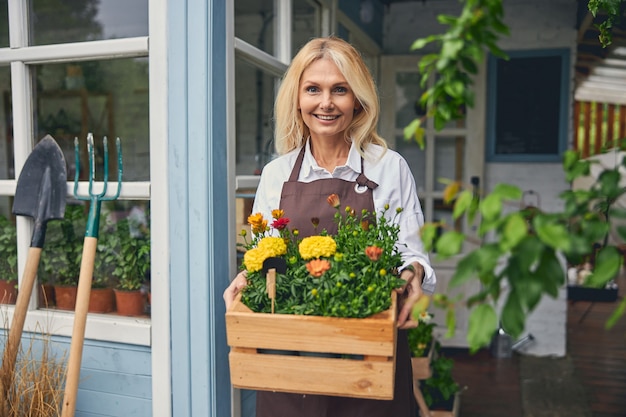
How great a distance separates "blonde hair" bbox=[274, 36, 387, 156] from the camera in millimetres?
1749

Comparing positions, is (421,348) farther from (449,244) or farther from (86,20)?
(449,244)

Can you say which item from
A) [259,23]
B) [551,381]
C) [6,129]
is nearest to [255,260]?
[6,129]

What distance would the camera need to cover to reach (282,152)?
198cm

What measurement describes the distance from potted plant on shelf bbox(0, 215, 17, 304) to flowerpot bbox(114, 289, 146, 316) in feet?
1.58

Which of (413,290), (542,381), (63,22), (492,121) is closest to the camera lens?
(413,290)

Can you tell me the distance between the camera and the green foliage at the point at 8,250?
89.7 inches

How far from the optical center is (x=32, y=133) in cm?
220

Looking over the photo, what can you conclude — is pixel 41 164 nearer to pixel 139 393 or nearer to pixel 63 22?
pixel 63 22

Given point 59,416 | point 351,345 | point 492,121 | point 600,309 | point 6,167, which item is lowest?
Answer: point 600,309

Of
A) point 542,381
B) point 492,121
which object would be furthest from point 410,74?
point 542,381

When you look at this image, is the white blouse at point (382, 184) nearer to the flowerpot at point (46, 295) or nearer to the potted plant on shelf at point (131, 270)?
the potted plant on shelf at point (131, 270)

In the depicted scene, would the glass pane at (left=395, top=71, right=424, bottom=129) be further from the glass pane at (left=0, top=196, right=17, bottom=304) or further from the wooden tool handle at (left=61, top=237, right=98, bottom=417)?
the wooden tool handle at (left=61, top=237, right=98, bottom=417)

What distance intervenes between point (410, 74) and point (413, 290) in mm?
3312

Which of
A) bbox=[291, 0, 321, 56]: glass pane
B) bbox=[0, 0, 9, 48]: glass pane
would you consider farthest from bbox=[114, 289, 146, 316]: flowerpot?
bbox=[291, 0, 321, 56]: glass pane
